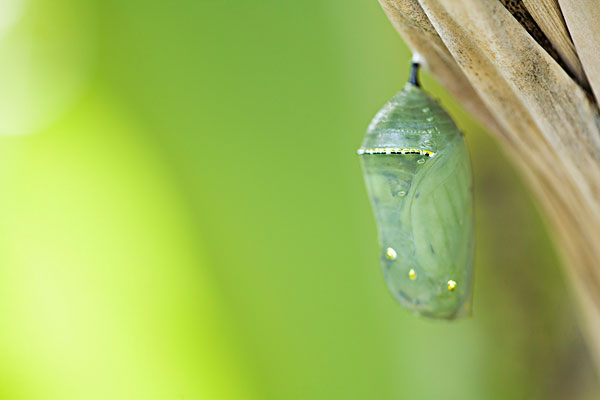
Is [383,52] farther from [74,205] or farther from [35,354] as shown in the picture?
[35,354]

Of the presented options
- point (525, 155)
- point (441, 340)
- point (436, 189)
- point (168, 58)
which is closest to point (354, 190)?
point (441, 340)

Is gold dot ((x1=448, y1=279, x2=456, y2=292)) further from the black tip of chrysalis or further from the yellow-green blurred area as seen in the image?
the yellow-green blurred area

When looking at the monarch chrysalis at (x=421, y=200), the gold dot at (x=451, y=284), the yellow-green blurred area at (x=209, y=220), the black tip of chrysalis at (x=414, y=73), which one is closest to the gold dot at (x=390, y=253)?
the monarch chrysalis at (x=421, y=200)

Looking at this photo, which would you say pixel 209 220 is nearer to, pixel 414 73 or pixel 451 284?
pixel 451 284

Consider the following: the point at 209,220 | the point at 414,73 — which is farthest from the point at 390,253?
the point at 209,220

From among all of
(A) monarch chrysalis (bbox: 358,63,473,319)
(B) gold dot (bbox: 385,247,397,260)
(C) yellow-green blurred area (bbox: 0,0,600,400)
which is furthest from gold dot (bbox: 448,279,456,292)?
(C) yellow-green blurred area (bbox: 0,0,600,400)

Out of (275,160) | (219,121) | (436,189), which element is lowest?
(436,189)

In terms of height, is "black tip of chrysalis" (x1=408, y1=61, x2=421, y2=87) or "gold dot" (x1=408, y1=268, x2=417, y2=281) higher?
"black tip of chrysalis" (x1=408, y1=61, x2=421, y2=87)
